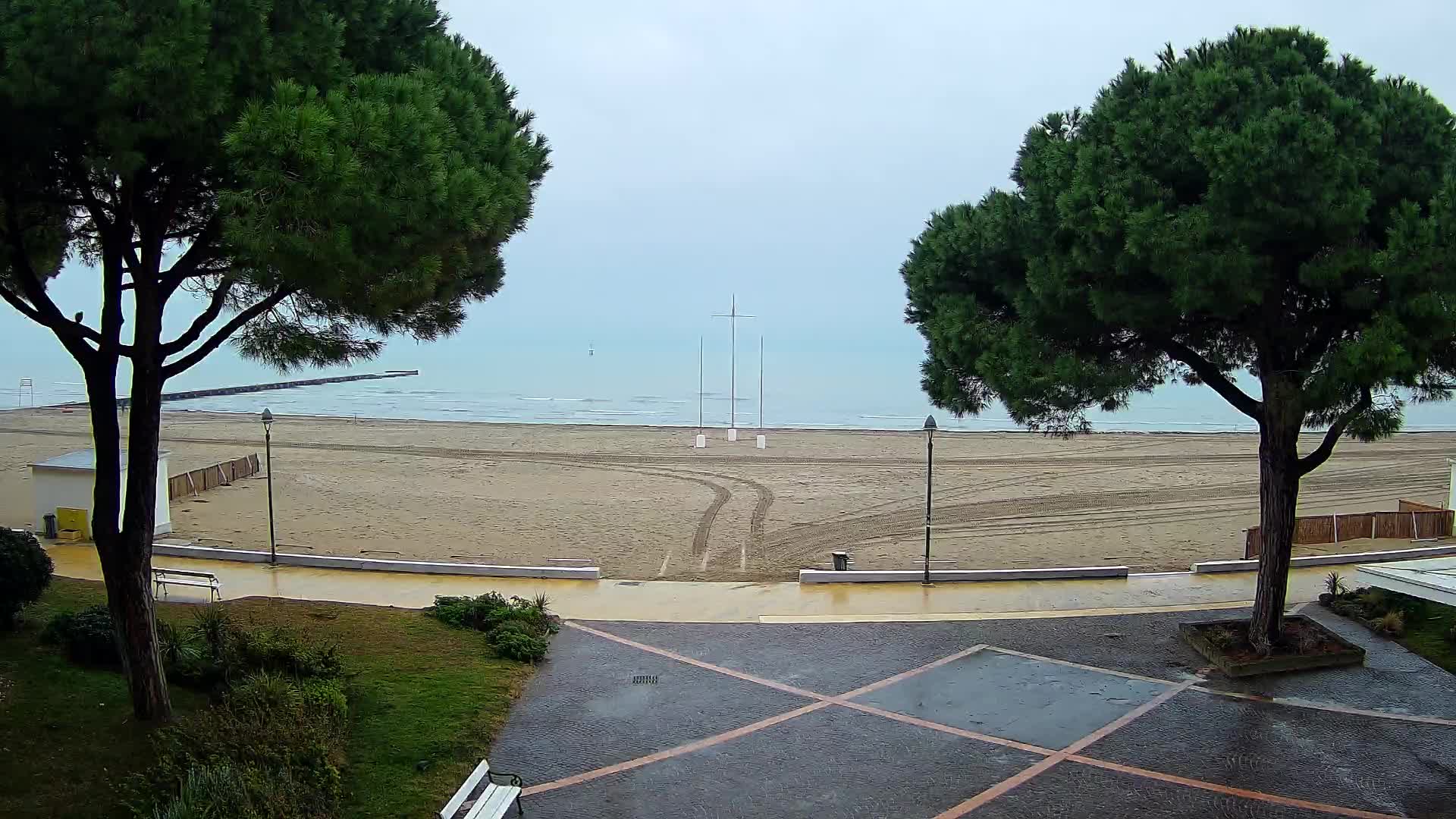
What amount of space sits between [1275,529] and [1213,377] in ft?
6.30

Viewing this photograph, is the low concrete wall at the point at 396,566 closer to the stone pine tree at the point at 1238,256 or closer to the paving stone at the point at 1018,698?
the paving stone at the point at 1018,698

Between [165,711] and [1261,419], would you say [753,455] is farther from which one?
[165,711]

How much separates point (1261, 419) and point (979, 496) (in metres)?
17.1

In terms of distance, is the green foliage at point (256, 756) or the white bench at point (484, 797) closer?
the green foliage at point (256, 756)

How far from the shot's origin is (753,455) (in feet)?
122

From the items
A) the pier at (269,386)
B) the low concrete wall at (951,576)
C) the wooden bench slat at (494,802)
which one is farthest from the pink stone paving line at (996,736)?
the pier at (269,386)

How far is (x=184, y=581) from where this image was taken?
1490 centimetres

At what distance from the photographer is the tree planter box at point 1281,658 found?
10.8 metres

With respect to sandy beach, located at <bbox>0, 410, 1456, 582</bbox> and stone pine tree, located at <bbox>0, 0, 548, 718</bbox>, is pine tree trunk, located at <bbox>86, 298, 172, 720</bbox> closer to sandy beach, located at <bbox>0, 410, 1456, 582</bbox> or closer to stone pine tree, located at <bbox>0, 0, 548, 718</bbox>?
stone pine tree, located at <bbox>0, 0, 548, 718</bbox>

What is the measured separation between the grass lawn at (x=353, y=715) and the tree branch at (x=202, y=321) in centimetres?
315

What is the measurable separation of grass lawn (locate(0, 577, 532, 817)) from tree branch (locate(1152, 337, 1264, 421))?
8.26 m

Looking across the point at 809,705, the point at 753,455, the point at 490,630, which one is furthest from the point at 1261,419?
the point at 753,455

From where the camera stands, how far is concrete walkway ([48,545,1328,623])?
13570 millimetres

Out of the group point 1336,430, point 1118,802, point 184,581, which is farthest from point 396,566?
point 1336,430
